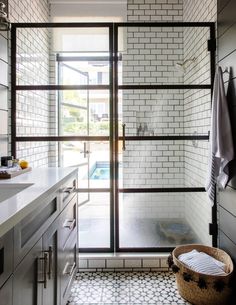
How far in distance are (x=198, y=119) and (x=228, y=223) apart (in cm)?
105

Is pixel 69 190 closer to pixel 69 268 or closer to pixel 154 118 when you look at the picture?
pixel 69 268

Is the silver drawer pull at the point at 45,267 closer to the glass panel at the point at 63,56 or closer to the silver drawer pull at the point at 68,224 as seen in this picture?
the silver drawer pull at the point at 68,224

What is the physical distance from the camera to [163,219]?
9.45 ft

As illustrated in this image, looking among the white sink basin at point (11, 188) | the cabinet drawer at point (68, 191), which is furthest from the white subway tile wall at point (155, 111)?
the white sink basin at point (11, 188)

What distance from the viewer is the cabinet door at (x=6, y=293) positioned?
80 centimetres

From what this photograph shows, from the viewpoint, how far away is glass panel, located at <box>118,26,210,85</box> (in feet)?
8.68

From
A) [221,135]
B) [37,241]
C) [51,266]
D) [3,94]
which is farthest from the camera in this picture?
[3,94]

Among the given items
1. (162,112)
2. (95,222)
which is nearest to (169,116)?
(162,112)

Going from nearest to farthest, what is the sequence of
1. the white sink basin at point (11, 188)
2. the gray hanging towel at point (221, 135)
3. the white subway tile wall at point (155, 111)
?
the white sink basin at point (11, 188) < the gray hanging towel at point (221, 135) < the white subway tile wall at point (155, 111)

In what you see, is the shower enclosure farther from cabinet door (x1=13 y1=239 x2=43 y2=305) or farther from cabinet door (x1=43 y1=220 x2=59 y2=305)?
cabinet door (x1=13 y1=239 x2=43 y2=305)

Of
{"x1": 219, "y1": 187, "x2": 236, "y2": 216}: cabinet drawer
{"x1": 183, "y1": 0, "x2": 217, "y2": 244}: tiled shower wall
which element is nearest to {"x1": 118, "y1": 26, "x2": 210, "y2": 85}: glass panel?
{"x1": 183, "y1": 0, "x2": 217, "y2": 244}: tiled shower wall

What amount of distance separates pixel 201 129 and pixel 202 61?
66cm

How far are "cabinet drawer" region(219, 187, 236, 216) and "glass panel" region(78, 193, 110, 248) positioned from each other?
1028 mm

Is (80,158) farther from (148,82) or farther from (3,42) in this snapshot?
(3,42)
